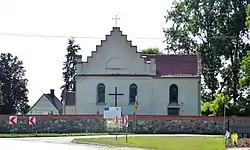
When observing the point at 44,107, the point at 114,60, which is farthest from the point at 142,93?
the point at 44,107

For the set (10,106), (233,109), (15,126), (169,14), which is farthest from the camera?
(10,106)

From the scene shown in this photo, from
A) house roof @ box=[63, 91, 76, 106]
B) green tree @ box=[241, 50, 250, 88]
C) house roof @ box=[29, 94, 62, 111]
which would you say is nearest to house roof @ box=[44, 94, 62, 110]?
house roof @ box=[29, 94, 62, 111]

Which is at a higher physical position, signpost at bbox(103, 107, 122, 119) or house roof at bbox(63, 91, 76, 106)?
house roof at bbox(63, 91, 76, 106)

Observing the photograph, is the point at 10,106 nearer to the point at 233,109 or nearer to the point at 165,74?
the point at 165,74

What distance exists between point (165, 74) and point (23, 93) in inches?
1523

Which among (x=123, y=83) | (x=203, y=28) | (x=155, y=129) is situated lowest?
(x=155, y=129)

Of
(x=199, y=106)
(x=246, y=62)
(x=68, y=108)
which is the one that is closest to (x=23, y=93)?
(x=68, y=108)

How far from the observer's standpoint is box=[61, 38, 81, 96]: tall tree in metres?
103

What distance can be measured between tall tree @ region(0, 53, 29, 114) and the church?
33.1 meters

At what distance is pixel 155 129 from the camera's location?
2441 inches

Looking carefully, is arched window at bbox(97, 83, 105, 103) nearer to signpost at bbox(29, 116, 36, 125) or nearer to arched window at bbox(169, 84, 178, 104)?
arched window at bbox(169, 84, 178, 104)

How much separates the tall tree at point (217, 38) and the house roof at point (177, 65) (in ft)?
8.51

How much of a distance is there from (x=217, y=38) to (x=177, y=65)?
5462mm

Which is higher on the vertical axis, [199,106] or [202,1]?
[202,1]
